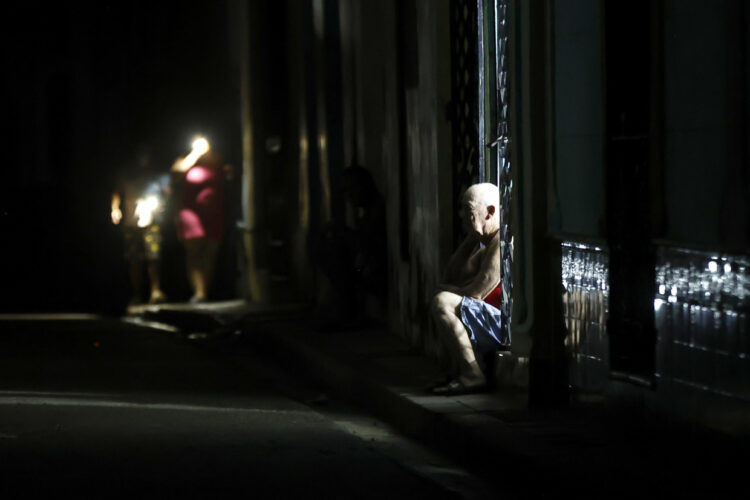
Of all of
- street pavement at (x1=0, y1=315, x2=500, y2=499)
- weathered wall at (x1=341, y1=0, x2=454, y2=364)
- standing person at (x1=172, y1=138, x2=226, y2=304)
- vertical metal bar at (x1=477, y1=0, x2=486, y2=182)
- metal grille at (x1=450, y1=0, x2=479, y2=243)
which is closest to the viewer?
street pavement at (x1=0, y1=315, x2=500, y2=499)

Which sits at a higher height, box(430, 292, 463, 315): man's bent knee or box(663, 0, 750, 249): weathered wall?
box(663, 0, 750, 249): weathered wall

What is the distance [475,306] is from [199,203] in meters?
11.5

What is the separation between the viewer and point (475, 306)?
11.2 meters

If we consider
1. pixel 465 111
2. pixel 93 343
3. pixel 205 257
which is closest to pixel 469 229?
pixel 465 111

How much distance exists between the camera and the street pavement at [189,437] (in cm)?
845

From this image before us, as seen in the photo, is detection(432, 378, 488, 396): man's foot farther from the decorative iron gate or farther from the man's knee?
the decorative iron gate

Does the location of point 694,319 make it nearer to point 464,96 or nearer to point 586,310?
point 586,310

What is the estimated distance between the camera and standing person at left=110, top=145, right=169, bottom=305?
22.9 m

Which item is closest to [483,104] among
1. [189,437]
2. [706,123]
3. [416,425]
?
[416,425]

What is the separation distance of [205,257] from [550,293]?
12541mm

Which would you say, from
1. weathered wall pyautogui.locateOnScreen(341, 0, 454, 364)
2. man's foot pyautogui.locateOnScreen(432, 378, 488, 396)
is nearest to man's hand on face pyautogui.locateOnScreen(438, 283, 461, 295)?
man's foot pyautogui.locateOnScreen(432, 378, 488, 396)

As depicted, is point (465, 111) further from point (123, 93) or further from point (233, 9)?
point (123, 93)

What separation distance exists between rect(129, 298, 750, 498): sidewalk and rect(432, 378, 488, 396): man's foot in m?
0.07

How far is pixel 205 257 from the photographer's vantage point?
22.6 meters
